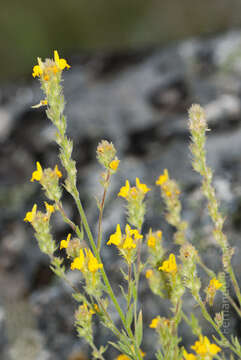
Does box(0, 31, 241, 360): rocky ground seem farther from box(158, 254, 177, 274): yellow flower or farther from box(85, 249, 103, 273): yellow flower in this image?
box(85, 249, 103, 273): yellow flower

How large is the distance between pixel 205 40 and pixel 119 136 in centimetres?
114

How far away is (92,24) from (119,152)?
3.09m

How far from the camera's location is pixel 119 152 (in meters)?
2.35

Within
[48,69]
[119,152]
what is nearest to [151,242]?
[48,69]

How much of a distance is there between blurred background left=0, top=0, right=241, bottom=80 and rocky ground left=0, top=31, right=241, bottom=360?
153 cm

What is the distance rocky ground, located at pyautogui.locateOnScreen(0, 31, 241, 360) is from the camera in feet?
5.61

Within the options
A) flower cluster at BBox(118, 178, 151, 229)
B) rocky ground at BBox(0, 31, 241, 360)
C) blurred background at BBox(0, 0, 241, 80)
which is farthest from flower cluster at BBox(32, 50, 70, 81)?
blurred background at BBox(0, 0, 241, 80)

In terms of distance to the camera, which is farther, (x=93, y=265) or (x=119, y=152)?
(x=119, y=152)

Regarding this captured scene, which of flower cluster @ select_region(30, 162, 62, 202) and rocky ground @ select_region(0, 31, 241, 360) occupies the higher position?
rocky ground @ select_region(0, 31, 241, 360)

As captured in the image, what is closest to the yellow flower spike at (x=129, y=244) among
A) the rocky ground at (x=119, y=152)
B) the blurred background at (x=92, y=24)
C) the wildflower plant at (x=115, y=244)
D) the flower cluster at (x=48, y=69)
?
the wildflower plant at (x=115, y=244)

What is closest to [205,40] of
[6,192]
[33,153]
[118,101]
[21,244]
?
[118,101]

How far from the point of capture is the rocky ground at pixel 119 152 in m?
1.71

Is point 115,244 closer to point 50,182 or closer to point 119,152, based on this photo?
point 50,182

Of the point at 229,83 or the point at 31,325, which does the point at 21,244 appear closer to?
the point at 31,325
